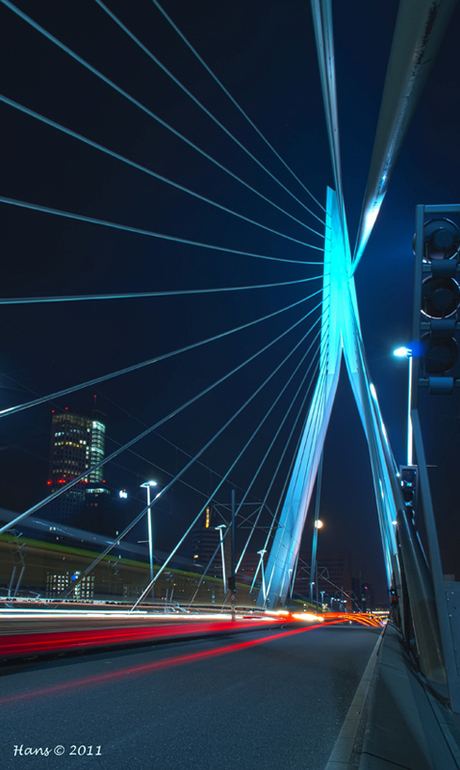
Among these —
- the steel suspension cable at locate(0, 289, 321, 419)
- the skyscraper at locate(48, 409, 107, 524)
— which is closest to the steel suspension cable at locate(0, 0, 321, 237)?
the steel suspension cable at locate(0, 289, 321, 419)

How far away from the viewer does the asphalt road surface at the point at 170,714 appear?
123 inches

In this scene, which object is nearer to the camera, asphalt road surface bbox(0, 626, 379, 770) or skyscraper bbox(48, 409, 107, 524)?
asphalt road surface bbox(0, 626, 379, 770)

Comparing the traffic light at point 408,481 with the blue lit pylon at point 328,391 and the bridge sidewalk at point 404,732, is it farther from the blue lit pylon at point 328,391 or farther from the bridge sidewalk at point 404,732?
the blue lit pylon at point 328,391

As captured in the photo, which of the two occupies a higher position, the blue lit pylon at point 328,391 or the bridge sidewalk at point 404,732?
the blue lit pylon at point 328,391

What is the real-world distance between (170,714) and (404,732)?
191 cm

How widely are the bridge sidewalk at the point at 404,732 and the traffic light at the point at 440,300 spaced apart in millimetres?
2783

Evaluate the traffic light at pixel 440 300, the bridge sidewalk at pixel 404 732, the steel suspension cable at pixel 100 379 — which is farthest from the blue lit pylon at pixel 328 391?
the bridge sidewalk at pixel 404 732

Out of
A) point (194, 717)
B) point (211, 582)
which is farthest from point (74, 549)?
point (211, 582)

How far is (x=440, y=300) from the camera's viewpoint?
594 cm

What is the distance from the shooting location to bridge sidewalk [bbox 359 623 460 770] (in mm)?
2463

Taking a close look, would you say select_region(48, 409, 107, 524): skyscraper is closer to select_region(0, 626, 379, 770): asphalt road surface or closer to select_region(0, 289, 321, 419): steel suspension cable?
select_region(0, 289, 321, 419): steel suspension cable

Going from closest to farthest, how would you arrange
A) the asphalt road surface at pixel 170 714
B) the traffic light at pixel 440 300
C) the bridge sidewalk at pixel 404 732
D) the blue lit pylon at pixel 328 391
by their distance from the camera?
the bridge sidewalk at pixel 404 732
the asphalt road surface at pixel 170 714
the traffic light at pixel 440 300
the blue lit pylon at pixel 328 391

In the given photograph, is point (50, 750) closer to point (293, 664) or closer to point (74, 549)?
point (293, 664)

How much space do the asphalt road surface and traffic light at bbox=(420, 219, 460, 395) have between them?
3.10 meters
